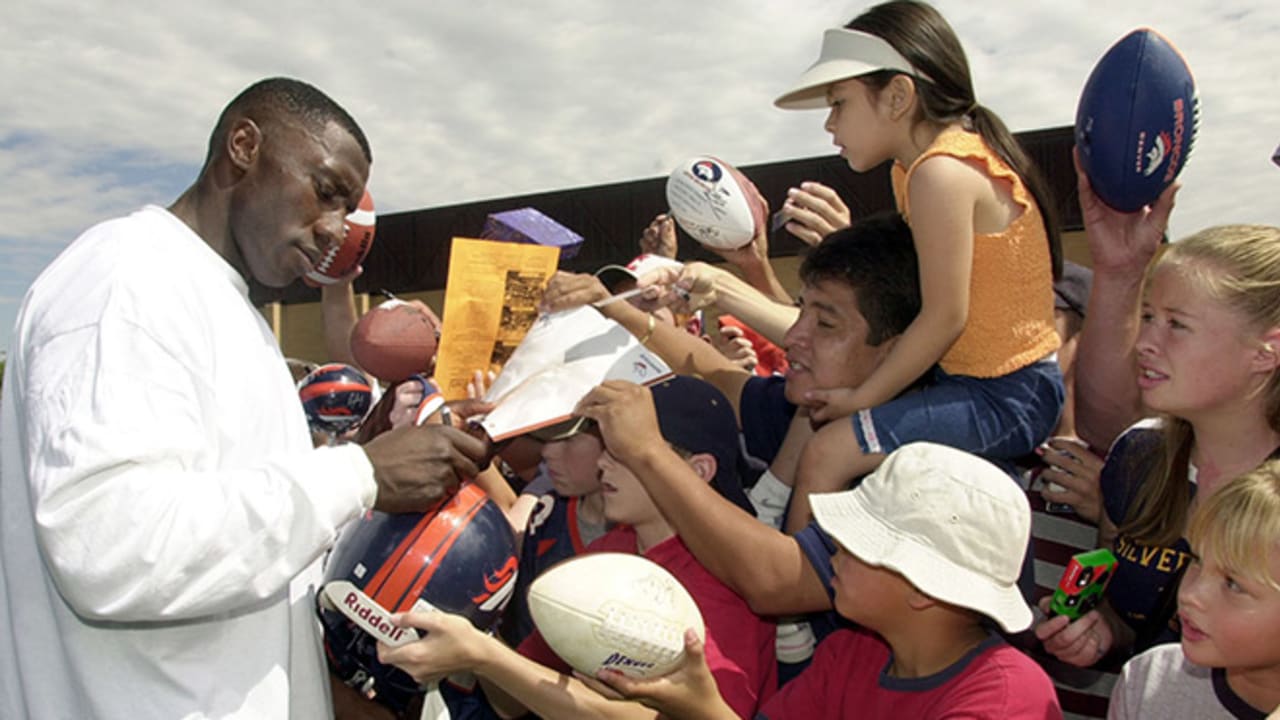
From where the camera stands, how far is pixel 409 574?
2.16 meters

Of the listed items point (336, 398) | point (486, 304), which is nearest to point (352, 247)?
point (336, 398)

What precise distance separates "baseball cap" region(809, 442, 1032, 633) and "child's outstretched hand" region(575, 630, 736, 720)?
1.34 ft

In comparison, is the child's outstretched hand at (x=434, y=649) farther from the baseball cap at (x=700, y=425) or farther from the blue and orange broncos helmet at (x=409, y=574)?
the baseball cap at (x=700, y=425)

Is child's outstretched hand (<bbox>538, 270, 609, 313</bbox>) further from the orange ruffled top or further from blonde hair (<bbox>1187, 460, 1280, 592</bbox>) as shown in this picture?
blonde hair (<bbox>1187, 460, 1280, 592</bbox>)

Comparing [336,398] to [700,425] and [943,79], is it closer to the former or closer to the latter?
[700,425]

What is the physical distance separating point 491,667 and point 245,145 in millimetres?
1322

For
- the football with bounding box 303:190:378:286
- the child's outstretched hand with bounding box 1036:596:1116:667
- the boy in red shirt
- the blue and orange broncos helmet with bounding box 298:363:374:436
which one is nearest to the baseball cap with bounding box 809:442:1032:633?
the boy in red shirt

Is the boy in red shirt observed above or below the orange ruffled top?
below

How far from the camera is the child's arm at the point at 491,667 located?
2053 millimetres

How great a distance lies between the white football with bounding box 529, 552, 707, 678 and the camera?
1914 millimetres

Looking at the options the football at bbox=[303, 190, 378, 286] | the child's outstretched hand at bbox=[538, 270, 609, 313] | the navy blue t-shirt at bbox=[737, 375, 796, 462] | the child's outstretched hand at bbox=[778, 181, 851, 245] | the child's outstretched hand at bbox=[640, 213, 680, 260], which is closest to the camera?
the child's outstretched hand at bbox=[538, 270, 609, 313]

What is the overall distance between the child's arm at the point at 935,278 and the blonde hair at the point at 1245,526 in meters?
0.90

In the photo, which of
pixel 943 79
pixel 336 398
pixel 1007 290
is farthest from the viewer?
pixel 336 398

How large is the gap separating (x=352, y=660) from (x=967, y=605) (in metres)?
1.45
